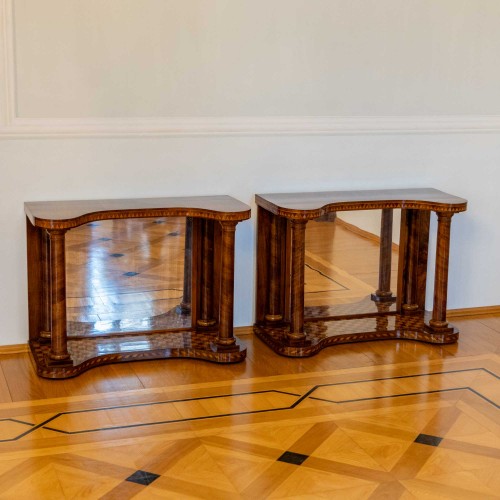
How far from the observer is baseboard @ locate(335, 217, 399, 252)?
442 centimetres

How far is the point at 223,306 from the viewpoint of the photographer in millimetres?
4086

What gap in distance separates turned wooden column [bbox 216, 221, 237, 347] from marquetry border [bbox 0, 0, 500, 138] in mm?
568

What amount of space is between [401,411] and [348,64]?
1776 mm

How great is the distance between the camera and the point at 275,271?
4.47 metres

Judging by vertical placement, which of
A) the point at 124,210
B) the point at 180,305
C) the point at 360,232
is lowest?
the point at 180,305

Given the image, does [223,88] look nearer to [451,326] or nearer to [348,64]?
[348,64]

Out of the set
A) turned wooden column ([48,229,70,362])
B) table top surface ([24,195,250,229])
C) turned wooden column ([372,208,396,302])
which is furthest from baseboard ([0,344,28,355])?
turned wooden column ([372,208,396,302])

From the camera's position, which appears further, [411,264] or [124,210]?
[411,264]

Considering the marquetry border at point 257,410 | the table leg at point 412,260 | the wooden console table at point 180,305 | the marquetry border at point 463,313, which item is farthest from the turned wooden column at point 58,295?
the table leg at point 412,260

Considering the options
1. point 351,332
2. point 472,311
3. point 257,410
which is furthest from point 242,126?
point 472,311

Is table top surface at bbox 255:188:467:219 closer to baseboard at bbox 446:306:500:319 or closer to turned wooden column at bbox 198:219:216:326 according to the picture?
turned wooden column at bbox 198:219:216:326

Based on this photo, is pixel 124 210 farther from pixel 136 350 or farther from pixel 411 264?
pixel 411 264

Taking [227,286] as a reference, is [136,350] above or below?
below

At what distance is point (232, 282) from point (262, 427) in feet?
2.79
